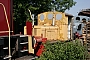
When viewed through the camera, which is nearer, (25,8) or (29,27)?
(29,27)

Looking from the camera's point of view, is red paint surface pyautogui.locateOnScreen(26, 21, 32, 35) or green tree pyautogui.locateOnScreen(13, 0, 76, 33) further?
green tree pyautogui.locateOnScreen(13, 0, 76, 33)

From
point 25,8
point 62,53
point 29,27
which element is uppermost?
point 25,8

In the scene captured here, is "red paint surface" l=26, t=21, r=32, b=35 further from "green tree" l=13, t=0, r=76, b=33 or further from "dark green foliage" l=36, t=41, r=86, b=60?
"green tree" l=13, t=0, r=76, b=33

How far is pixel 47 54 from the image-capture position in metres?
6.78

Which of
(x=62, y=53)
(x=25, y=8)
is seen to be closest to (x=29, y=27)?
(x=62, y=53)

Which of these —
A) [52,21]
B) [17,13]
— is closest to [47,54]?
[52,21]

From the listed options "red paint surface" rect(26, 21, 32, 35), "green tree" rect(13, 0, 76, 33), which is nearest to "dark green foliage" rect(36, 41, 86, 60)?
"red paint surface" rect(26, 21, 32, 35)

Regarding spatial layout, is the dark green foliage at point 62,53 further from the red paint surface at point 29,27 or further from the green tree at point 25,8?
the green tree at point 25,8

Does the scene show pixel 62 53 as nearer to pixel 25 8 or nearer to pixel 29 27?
pixel 29 27

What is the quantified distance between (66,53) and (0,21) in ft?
8.03

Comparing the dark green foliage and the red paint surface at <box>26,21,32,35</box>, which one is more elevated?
the red paint surface at <box>26,21,32,35</box>

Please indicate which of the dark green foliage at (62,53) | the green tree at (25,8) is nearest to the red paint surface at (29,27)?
the dark green foliage at (62,53)

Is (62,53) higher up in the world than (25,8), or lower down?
lower down

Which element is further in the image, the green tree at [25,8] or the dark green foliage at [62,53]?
the green tree at [25,8]
